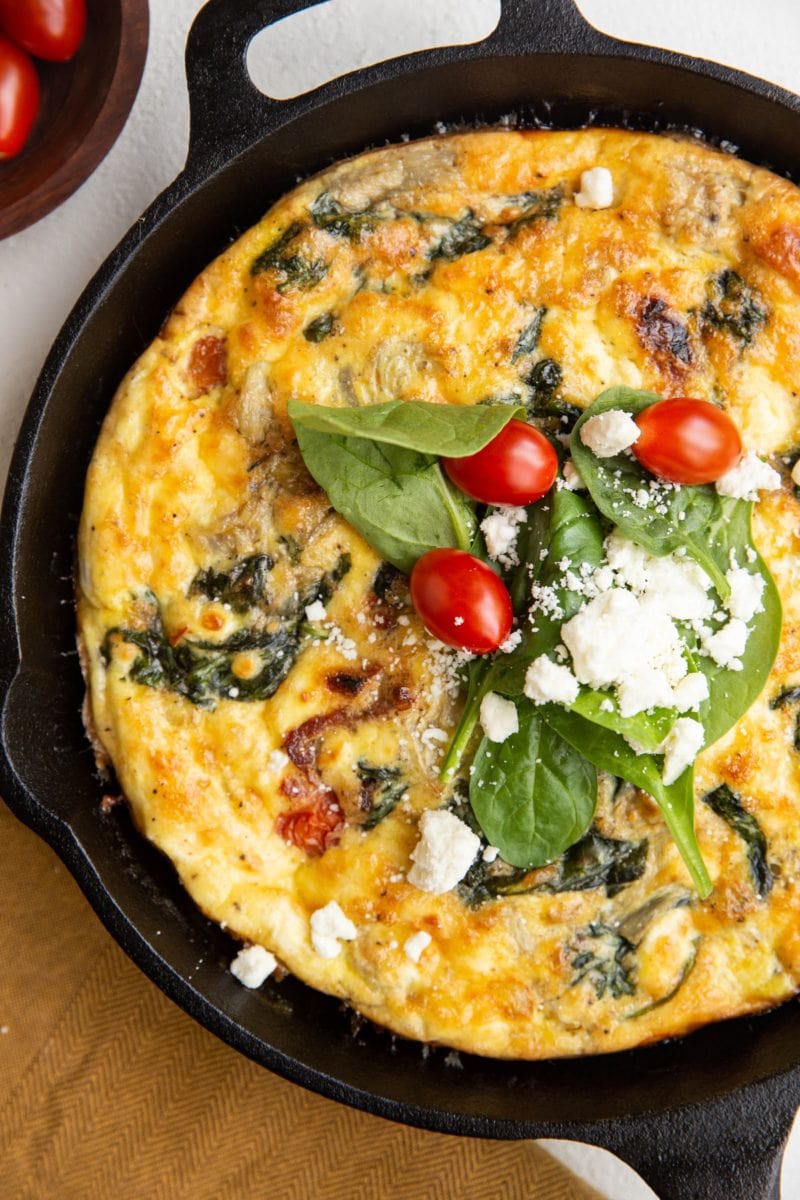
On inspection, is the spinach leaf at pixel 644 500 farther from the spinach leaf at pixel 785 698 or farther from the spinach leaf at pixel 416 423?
the spinach leaf at pixel 785 698

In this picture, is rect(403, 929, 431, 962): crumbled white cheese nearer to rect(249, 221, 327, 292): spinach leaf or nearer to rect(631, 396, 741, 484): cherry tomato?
rect(631, 396, 741, 484): cherry tomato

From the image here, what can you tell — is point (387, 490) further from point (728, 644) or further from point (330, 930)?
point (330, 930)

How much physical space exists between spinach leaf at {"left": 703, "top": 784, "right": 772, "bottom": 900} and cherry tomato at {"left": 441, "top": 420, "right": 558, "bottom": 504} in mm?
838

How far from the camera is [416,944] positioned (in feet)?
8.98

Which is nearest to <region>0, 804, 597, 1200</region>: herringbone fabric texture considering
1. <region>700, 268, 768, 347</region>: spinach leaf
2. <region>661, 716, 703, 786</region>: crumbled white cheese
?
<region>661, 716, 703, 786</region>: crumbled white cheese

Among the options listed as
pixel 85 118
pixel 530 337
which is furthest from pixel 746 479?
pixel 85 118

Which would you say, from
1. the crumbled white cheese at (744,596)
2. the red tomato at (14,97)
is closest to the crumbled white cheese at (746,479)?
the crumbled white cheese at (744,596)

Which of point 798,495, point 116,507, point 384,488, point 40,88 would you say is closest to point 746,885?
point 798,495

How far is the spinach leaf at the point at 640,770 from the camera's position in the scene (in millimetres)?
2506

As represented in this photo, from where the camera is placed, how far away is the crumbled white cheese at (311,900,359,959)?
2.74 metres

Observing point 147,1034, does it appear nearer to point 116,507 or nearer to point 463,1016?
point 463,1016

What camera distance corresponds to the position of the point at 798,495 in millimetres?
2754

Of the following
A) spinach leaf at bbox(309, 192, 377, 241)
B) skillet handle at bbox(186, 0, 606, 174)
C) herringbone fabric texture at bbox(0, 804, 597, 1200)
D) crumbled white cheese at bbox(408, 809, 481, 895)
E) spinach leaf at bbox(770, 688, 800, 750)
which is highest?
skillet handle at bbox(186, 0, 606, 174)

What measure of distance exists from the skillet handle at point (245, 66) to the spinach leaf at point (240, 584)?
947 mm
